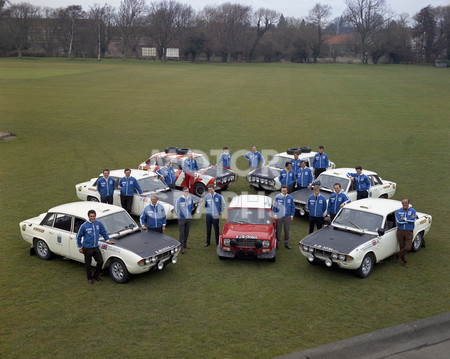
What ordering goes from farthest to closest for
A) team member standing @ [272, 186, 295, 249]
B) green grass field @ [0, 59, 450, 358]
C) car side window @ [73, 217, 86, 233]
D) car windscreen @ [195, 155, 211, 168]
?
car windscreen @ [195, 155, 211, 168] → team member standing @ [272, 186, 295, 249] → car side window @ [73, 217, 86, 233] → green grass field @ [0, 59, 450, 358]

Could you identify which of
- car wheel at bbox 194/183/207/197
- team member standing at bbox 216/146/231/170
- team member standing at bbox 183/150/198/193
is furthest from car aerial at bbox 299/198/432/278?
team member standing at bbox 216/146/231/170

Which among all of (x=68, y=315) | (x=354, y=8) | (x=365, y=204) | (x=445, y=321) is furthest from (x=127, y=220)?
(x=354, y=8)

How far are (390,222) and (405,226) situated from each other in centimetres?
43

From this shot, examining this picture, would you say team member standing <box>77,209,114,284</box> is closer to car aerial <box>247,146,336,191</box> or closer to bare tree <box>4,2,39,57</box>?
car aerial <box>247,146,336,191</box>

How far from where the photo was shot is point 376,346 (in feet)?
26.6

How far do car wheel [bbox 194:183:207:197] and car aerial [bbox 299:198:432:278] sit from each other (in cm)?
634

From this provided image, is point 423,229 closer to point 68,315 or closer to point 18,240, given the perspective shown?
point 68,315

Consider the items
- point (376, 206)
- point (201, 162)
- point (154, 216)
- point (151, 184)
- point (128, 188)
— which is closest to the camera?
point (154, 216)

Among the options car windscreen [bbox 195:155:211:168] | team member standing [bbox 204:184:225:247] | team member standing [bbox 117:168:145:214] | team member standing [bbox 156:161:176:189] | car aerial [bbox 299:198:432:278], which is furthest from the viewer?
car windscreen [bbox 195:155:211:168]

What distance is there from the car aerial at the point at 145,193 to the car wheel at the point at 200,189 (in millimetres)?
1894

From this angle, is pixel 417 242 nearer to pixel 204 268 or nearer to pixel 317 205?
pixel 317 205

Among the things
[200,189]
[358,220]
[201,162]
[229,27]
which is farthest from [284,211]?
[229,27]

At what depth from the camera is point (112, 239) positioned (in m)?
10.7

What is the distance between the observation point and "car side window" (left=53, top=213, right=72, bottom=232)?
11.0 metres
